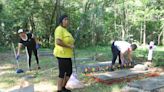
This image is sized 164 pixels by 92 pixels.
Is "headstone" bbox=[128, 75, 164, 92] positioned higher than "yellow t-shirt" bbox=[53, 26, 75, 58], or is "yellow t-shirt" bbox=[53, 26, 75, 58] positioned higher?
"yellow t-shirt" bbox=[53, 26, 75, 58]

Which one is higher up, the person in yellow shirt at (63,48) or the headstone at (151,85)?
the person in yellow shirt at (63,48)

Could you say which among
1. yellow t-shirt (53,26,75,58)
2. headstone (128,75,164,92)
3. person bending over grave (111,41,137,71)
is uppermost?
yellow t-shirt (53,26,75,58)

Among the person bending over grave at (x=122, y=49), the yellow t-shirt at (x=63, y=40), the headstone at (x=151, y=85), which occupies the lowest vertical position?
the headstone at (x=151, y=85)

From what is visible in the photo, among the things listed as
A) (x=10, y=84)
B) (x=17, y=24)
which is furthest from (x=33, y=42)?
(x=17, y=24)

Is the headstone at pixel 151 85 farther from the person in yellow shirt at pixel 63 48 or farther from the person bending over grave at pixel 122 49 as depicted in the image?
the person bending over grave at pixel 122 49

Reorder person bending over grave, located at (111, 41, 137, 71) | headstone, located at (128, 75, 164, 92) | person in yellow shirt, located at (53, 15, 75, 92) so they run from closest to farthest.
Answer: headstone, located at (128, 75, 164, 92) < person in yellow shirt, located at (53, 15, 75, 92) < person bending over grave, located at (111, 41, 137, 71)

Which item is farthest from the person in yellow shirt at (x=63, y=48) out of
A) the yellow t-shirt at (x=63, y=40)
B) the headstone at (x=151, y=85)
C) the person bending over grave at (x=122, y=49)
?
the person bending over grave at (x=122, y=49)

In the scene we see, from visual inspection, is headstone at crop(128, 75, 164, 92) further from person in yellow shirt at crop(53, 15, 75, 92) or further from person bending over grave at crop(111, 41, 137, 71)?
person bending over grave at crop(111, 41, 137, 71)

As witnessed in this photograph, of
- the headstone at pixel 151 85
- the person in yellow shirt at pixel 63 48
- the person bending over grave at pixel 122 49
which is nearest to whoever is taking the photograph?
the headstone at pixel 151 85

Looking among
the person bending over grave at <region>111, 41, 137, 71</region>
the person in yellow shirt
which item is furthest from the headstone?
the person bending over grave at <region>111, 41, 137, 71</region>

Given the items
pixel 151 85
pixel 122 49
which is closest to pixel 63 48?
pixel 151 85

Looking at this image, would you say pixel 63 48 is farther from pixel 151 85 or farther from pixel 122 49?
pixel 122 49

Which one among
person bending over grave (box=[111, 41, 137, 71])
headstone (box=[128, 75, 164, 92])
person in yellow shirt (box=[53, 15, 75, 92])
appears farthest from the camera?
person bending over grave (box=[111, 41, 137, 71])

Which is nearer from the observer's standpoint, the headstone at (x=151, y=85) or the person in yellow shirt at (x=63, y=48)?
the headstone at (x=151, y=85)
